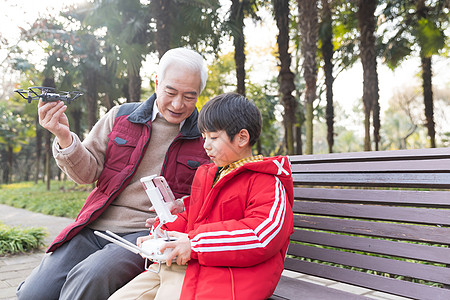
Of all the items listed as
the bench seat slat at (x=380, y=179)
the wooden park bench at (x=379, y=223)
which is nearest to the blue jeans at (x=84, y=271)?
the wooden park bench at (x=379, y=223)

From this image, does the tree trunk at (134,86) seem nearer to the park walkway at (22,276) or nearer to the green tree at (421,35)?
the park walkway at (22,276)

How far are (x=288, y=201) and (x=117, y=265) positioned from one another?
799 millimetres

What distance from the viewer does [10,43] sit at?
6.96 metres

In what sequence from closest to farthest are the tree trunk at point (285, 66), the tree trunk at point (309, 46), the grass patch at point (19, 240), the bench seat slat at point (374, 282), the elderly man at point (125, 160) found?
the bench seat slat at point (374, 282) < the elderly man at point (125, 160) < the grass patch at point (19, 240) < the tree trunk at point (309, 46) < the tree trunk at point (285, 66)

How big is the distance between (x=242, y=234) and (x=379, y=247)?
2.47 feet

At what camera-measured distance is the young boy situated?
1401 millimetres

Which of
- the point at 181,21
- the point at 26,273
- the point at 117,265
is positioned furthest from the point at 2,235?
the point at 181,21

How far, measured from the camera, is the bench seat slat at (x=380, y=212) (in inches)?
64.6

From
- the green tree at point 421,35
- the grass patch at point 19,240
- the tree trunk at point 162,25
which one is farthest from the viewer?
the green tree at point 421,35

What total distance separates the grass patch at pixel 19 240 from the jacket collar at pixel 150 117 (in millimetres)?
3197

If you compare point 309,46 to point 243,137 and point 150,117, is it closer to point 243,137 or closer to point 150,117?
point 150,117

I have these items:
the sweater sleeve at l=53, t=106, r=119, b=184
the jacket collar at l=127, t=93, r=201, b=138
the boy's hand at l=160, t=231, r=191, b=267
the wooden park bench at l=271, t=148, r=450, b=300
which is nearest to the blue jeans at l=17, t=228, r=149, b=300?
the sweater sleeve at l=53, t=106, r=119, b=184

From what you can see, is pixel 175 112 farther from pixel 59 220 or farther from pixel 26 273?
pixel 59 220

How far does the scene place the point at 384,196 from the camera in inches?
71.3
